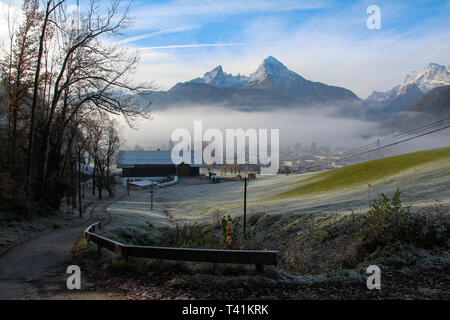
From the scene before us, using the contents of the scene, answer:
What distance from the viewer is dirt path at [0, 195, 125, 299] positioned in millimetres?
7251

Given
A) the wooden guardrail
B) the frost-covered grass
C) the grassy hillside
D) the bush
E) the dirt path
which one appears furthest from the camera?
the grassy hillside

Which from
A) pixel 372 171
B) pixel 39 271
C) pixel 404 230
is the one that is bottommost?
pixel 39 271

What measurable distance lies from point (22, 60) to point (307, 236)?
20.7 meters

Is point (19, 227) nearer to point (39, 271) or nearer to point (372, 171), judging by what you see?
point (39, 271)

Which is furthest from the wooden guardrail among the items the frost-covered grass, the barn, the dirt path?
the barn

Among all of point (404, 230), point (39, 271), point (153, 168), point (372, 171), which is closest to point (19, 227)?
point (39, 271)

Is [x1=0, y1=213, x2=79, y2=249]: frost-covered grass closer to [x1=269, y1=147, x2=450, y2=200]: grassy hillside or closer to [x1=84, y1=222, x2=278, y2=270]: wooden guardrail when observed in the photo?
[x1=84, y1=222, x2=278, y2=270]: wooden guardrail

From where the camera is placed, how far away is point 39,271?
9148 mm

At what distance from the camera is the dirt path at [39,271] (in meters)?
7.25

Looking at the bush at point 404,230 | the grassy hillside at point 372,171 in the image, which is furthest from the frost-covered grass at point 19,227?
the grassy hillside at point 372,171

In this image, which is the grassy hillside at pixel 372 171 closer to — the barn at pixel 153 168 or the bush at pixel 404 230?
the bush at pixel 404 230

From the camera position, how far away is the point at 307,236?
15.8 m
